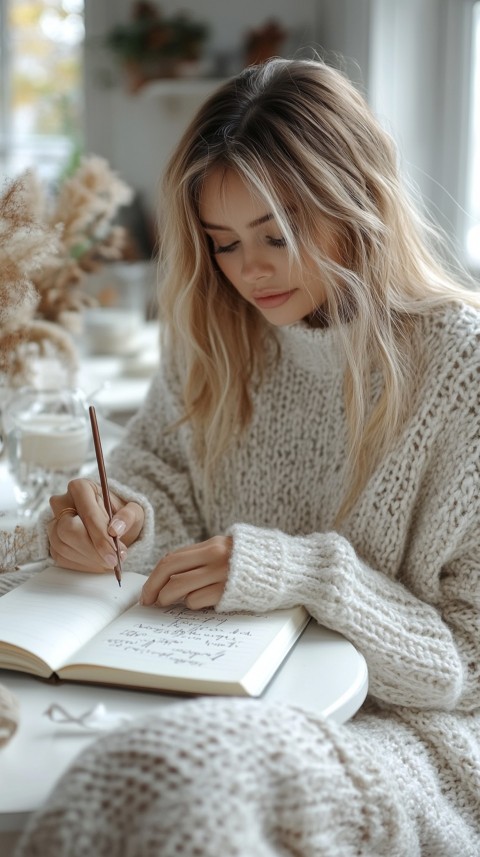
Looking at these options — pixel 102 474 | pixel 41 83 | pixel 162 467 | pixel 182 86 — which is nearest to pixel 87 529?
pixel 102 474

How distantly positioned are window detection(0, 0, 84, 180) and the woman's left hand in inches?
115

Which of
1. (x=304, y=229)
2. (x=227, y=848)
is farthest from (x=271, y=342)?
(x=227, y=848)

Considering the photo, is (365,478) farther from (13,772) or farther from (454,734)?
(13,772)

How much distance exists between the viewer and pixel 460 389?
1142 millimetres

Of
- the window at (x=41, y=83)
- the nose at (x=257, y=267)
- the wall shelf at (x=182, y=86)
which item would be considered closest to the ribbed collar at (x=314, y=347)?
the nose at (x=257, y=267)

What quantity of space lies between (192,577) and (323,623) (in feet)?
0.48

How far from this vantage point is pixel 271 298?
4.09ft

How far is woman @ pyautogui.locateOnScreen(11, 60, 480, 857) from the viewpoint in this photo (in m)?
0.78

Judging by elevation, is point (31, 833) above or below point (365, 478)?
below

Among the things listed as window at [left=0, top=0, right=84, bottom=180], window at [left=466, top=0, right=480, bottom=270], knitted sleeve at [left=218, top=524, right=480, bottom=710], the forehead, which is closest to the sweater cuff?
knitted sleeve at [left=218, top=524, right=480, bottom=710]

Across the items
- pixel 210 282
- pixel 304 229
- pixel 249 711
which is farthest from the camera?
pixel 210 282

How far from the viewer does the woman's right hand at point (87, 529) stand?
3.64ft

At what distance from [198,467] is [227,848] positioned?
30.5 inches

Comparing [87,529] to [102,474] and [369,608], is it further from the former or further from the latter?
[369,608]
